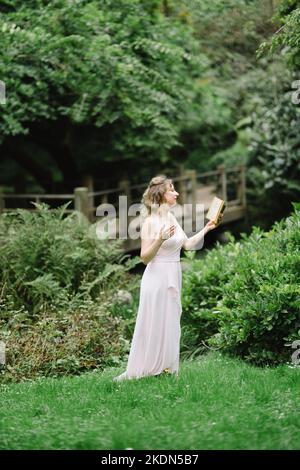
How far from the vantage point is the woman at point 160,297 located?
24.7 ft

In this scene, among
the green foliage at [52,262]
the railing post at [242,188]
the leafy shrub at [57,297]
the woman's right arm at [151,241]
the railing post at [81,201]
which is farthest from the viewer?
the railing post at [242,188]

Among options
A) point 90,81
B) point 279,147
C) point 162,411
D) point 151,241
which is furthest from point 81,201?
point 162,411

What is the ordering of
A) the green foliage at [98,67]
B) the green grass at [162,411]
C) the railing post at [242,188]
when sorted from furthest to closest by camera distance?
the railing post at [242,188]
the green foliage at [98,67]
the green grass at [162,411]

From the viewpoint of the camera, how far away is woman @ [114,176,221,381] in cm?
752

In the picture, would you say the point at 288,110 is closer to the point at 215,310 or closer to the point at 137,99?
the point at 137,99

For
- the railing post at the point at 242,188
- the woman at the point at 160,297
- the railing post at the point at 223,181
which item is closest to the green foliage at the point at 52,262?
the woman at the point at 160,297

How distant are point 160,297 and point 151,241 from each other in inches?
23.6

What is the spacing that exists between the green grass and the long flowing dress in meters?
0.24

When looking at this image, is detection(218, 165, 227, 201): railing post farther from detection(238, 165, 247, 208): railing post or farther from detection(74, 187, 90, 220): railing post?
detection(74, 187, 90, 220): railing post

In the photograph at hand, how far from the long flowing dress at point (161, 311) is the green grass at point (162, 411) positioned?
0.24m

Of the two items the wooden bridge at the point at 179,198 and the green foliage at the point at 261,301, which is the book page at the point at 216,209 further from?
the wooden bridge at the point at 179,198

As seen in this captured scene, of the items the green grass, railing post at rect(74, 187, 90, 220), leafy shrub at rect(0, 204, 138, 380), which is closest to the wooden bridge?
railing post at rect(74, 187, 90, 220)
